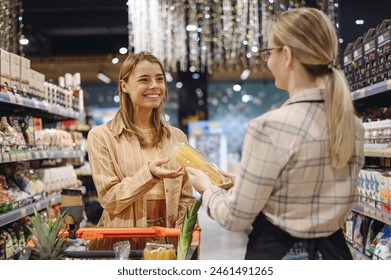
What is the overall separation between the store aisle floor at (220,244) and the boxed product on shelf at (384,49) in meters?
2.22

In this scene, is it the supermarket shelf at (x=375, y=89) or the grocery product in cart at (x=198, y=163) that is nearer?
the grocery product in cart at (x=198, y=163)

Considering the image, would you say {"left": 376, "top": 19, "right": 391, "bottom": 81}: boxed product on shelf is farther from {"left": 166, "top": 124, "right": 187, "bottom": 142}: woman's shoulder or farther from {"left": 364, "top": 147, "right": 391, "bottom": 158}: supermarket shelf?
{"left": 166, "top": 124, "right": 187, "bottom": 142}: woman's shoulder

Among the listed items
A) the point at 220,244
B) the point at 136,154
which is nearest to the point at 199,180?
the point at 136,154

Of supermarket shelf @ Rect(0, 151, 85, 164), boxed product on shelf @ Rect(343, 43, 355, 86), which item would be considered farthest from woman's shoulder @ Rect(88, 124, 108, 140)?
boxed product on shelf @ Rect(343, 43, 355, 86)

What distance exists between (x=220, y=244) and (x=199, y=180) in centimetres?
387

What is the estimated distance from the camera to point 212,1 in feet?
22.2

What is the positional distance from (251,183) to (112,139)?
890mm

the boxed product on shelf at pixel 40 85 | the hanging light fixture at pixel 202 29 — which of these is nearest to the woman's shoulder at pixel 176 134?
the boxed product on shelf at pixel 40 85

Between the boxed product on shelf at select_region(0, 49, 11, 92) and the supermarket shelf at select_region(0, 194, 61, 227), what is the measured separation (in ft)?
2.20

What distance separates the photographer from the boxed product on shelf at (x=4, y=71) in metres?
2.73

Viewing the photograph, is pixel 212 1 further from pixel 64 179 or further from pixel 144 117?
pixel 144 117

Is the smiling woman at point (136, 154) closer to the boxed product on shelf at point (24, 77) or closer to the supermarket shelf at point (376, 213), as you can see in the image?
the supermarket shelf at point (376, 213)

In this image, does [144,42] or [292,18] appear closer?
[292,18]

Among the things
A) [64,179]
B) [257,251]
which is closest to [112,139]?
[257,251]
